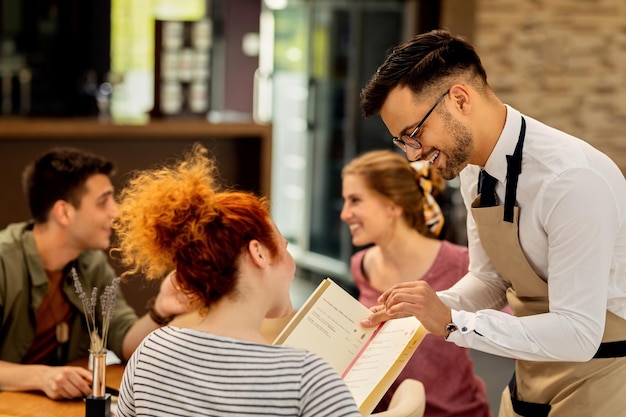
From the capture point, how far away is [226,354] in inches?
68.8

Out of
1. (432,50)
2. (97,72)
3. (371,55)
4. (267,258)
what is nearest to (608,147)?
(371,55)

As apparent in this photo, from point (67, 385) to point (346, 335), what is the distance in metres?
0.80

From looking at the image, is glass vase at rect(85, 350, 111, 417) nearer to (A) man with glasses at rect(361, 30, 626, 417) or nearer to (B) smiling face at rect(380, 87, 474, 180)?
(A) man with glasses at rect(361, 30, 626, 417)

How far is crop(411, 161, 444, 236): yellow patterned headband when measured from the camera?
135 inches

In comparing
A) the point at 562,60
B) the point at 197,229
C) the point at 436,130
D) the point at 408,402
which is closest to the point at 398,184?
the point at 408,402

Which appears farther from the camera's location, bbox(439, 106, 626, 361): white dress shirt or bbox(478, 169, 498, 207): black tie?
bbox(478, 169, 498, 207): black tie

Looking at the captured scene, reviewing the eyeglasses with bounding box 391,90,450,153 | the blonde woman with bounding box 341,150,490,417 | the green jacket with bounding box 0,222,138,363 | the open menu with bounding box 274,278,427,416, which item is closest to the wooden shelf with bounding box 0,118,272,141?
the green jacket with bounding box 0,222,138,363

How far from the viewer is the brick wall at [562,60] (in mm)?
5844

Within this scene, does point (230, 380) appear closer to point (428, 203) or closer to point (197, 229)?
point (197, 229)

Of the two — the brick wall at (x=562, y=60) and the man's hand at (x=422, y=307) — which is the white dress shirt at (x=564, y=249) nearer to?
the man's hand at (x=422, y=307)

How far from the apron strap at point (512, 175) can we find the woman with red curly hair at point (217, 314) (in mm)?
528

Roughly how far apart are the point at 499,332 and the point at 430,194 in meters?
1.44

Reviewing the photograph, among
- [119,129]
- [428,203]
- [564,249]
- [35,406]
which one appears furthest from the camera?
[119,129]

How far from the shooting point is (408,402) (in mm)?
2529
